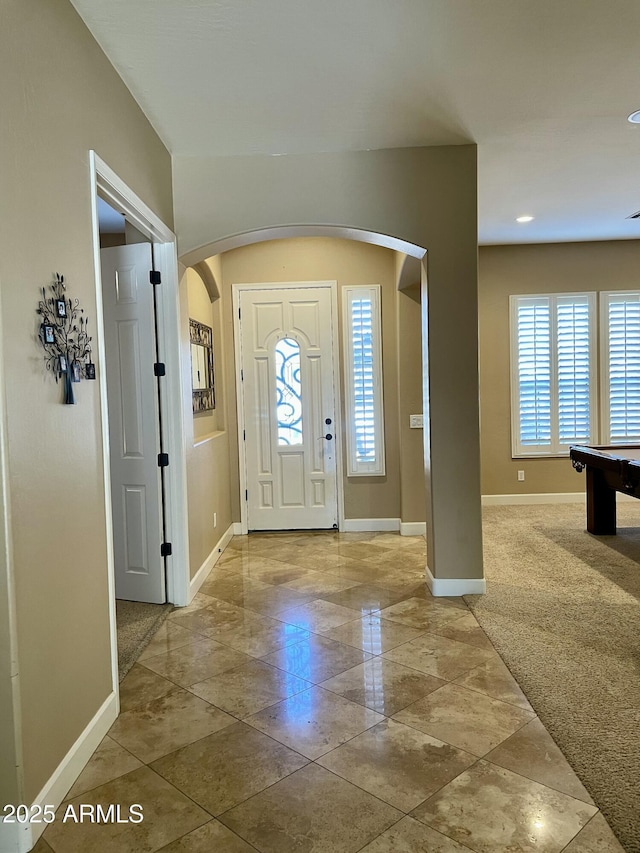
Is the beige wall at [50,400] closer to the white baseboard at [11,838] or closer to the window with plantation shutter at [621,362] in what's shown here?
the white baseboard at [11,838]

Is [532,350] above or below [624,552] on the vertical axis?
above

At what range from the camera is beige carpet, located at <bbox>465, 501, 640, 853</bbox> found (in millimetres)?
2242

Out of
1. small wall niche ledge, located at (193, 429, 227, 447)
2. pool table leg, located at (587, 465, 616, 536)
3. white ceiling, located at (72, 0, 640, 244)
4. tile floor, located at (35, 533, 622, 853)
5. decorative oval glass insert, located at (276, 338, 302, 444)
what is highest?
white ceiling, located at (72, 0, 640, 244)

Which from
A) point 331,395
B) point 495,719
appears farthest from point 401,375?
point 495,719

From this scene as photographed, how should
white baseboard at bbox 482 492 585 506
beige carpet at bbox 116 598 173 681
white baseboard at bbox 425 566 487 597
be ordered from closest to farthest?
beige carpet at bbox 116 598 173 681 → white baseboard at bbox 425 566 487 597 → white baseboard at bbox 482 492 585 506

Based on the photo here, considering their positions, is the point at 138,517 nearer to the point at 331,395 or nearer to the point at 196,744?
the point at 196,744

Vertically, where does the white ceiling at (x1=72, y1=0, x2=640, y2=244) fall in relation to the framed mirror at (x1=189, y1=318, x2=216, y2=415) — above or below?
above

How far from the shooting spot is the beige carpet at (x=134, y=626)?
10.8ft

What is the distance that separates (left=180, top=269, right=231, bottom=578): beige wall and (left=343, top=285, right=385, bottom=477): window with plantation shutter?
121cm

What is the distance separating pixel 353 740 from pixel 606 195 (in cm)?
479

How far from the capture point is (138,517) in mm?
4117

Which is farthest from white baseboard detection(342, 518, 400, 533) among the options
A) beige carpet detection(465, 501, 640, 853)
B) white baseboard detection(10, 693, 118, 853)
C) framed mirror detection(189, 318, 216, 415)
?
white baseboard detection(10, 693, 118, 853)

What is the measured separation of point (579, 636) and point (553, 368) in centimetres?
422

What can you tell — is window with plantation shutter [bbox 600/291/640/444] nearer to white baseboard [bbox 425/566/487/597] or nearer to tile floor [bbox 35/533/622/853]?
white baseboard [bbox 425/566/487/597]
